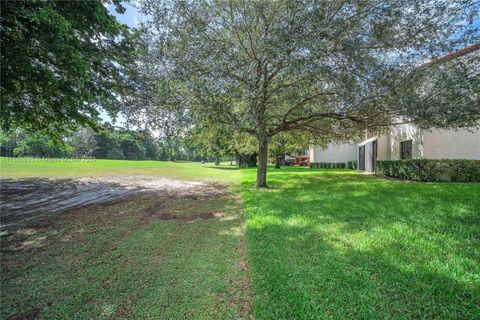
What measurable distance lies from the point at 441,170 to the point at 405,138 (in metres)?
4.25

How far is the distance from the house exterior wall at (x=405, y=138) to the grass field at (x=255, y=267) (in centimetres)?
901

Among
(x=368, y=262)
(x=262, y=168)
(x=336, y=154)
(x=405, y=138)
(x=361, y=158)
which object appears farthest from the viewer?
(x=336, y=154)

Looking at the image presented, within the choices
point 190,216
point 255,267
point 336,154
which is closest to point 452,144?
point 190,216

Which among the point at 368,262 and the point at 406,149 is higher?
the point at 406,149

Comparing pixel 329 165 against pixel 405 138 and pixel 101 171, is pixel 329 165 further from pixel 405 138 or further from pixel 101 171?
pixel 101 171

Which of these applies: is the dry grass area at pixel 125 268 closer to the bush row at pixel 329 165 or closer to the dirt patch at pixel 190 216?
the dirt patch at pixel 190 216

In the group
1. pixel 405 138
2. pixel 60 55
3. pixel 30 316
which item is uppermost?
pixel 60 55

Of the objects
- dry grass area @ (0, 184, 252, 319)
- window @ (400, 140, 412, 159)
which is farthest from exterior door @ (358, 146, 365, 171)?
dry grass area @ (0, 184, 252, 319)

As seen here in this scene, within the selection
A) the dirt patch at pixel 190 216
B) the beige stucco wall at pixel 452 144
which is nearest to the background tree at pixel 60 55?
the dirt patch at pixel 190 216

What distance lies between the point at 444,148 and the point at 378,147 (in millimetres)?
6200

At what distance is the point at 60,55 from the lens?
4766 mm

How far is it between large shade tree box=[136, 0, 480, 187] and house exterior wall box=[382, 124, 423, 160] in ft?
16.5

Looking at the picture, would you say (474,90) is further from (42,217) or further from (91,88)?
(42,217)

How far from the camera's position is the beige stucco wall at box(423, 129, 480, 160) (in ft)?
37.1
